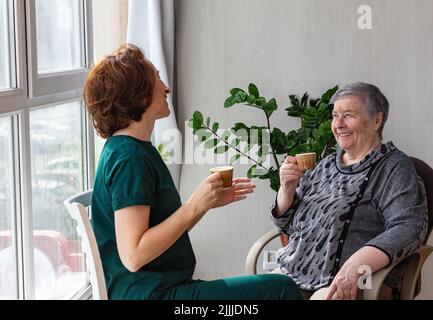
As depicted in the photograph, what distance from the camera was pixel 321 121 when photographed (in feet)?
9.95

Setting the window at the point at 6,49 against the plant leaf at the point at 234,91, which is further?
the plant leaf at the point at 234,91

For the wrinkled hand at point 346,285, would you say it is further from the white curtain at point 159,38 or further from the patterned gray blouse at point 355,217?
the white curtain at point 159,38

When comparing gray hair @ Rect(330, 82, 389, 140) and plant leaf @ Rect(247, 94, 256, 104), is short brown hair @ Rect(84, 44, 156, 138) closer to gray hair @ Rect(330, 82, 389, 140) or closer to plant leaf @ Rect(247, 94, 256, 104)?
gray hair @ Rect(330, 82, 389, 140)

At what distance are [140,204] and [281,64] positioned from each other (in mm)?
1606

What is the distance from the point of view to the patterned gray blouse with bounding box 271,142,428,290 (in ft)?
7.32

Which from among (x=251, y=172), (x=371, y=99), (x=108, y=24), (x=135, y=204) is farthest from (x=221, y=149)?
(x=135, y=204)

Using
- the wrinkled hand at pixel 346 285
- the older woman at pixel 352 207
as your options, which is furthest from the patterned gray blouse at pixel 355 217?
the wrinkled hand at pixel 346 285

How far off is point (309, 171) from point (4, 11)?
1047 millimetres

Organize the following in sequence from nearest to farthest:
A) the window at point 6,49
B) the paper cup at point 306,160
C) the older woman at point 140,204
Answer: the older woman at point 140,204, the window at point 6,49, the paper cup at point 306,160

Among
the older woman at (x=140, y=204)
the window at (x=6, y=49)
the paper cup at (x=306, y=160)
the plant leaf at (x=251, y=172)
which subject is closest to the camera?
the older woman at (x=140, y=204)

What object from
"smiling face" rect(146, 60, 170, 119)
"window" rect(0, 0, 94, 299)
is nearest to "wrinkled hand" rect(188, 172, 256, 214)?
"smiling face" rect(146, 60, 170, 119)

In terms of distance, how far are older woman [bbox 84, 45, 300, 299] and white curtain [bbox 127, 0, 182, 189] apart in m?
1.19

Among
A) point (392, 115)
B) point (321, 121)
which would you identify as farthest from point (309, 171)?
point (392, 115)

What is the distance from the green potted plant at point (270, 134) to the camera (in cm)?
300
